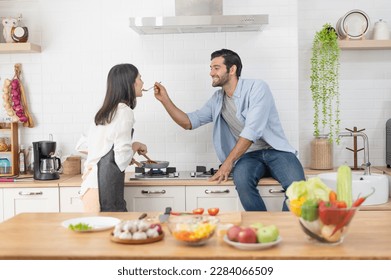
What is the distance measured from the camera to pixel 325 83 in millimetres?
5430

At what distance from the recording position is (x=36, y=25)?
215 inches

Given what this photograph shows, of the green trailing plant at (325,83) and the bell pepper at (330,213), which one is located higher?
the green trailing plant at (325,83)

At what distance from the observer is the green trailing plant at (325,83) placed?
208 inches

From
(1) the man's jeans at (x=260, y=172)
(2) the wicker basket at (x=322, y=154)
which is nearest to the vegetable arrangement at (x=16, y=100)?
(1) the man's jeans at (x=260, y=172)

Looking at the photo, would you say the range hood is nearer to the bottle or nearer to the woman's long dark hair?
the woman's long dark hair

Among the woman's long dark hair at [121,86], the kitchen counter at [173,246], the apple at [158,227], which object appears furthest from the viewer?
the woman's long dark hair at [121,86]

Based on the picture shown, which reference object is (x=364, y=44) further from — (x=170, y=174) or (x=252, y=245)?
(x=252, y=245)

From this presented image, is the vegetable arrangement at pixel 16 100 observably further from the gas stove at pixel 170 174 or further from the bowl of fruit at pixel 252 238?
the bowl of fruit at pixel 252 238

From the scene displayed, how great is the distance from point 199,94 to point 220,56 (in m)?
0.57

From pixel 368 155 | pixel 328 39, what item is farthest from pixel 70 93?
pixel 368 155

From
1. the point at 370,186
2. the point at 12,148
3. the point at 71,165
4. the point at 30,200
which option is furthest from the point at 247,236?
the point at 12,148

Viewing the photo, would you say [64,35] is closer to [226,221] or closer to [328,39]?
[328,39]

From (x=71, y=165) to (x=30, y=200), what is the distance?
585mm

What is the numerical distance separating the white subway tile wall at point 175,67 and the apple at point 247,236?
9.72 ft
